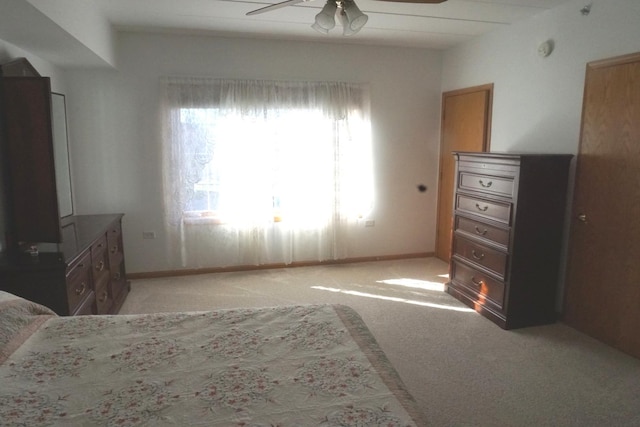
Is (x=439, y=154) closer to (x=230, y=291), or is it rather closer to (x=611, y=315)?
(x=611, y=315)

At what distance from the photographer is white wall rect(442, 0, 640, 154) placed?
2.92 meters

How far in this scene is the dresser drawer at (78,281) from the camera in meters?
2.47

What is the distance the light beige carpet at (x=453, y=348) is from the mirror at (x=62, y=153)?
107cm

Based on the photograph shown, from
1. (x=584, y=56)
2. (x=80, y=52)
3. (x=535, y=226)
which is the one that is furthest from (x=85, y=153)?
(x=584, y=56)

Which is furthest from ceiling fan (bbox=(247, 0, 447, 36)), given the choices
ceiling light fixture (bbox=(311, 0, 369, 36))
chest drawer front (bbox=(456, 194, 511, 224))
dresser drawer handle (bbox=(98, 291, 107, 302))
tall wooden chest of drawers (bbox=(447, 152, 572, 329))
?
dresser drawer handle (bbox=(98, 291, 107, 302))

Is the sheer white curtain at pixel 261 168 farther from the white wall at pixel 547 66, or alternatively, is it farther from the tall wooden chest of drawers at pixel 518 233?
the tall wooden chest of drawers at pixel 518 233

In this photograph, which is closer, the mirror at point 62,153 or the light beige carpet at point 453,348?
the light beige carpet at point 453,348

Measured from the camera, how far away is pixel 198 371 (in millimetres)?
1454

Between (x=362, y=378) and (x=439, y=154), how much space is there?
4.22 metres

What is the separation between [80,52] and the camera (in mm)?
3242

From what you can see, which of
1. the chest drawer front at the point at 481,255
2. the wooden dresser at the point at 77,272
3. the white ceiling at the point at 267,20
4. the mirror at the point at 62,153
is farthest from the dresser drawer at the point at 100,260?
the chest drawer front at the point at 481,255

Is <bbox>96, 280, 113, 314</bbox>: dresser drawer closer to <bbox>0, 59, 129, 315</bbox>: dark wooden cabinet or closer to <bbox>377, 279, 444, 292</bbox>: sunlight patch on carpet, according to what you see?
<bbox>0, 59, 129, 315</bbox>: dark wooden cabinet

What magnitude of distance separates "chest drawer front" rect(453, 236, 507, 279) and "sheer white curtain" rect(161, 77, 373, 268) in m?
1.46

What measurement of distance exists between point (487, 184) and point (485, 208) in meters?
0.21
